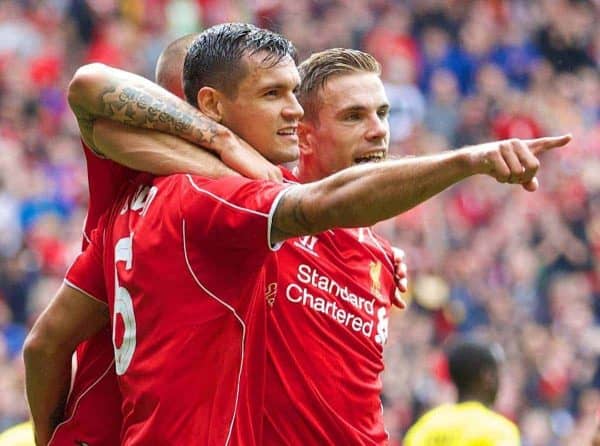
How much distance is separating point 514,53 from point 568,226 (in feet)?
10.7

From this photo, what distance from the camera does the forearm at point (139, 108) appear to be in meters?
4.57

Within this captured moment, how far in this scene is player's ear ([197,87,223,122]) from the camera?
4711 millimetres

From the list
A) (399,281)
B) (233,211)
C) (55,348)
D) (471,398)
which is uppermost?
(233,211)

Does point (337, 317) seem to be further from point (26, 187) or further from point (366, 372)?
point (26, 187)

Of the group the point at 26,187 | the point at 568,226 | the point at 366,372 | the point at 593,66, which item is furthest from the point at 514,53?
the point at 366,372

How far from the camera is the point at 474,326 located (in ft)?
45.4

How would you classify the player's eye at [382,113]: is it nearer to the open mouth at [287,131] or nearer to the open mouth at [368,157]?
the open mouth at [368,157]

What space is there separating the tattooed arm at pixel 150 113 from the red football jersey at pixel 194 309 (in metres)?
0.16

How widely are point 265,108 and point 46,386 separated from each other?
125 cm

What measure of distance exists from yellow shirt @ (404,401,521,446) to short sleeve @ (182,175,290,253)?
3.58 meters

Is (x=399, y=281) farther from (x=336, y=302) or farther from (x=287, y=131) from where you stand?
(x=287, y=131)

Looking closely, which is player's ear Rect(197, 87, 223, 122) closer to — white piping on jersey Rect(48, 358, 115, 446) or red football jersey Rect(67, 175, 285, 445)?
red football jersey Rect(67, 175, 285, 445)

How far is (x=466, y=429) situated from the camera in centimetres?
768

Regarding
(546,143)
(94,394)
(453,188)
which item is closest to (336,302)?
(94,394)
